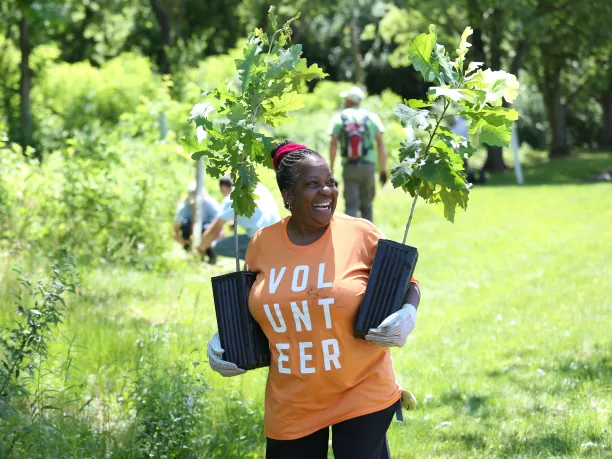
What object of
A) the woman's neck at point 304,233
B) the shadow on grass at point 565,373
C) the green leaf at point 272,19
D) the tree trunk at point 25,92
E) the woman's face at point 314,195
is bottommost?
the shadow on grass at point 565,373

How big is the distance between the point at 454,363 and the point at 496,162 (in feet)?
85.6

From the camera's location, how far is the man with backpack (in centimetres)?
1167

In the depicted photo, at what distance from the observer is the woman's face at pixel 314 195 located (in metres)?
3.71

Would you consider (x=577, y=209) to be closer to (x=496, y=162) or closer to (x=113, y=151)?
(x=113, y=151)

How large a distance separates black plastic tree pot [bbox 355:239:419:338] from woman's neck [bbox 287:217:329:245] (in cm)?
26

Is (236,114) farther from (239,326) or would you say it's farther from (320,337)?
(320,337)

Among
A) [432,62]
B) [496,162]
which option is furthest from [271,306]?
[496,162]

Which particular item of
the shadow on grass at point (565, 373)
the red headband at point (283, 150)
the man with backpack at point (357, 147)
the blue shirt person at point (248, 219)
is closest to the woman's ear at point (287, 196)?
the red headband at point (283, 150)

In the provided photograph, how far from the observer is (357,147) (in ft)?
38.7

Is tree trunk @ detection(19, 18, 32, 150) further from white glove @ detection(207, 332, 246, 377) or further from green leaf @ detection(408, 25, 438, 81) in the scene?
green leaf @ detection(408, 25, 438, 81)

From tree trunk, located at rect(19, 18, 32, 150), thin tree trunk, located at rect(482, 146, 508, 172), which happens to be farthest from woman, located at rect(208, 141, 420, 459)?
thin tree trunk, located at rect(482, 146, 508, 172)

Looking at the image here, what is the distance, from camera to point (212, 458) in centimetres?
507

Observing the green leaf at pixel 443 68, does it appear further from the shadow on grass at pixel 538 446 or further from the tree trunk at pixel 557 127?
the tree trunk at pixel 557 127

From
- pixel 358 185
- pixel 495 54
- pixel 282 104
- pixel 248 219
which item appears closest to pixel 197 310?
pixel 248 219
